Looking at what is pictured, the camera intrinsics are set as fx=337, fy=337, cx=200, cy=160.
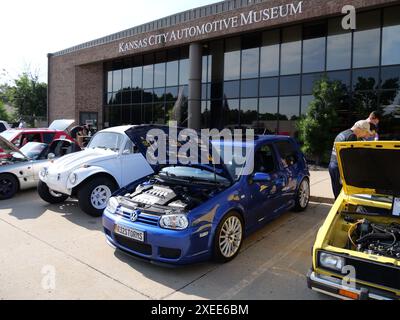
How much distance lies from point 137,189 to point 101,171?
1.87 metres

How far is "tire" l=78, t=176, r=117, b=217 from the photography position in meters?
6.25

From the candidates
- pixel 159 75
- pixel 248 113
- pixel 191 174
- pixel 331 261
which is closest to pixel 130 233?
pixel 191 174

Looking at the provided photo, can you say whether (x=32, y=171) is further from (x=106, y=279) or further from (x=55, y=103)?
(x=55, y=103)

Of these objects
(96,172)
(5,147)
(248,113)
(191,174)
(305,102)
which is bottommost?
(96,172)

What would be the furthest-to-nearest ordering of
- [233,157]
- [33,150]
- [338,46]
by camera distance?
[338,46] → [33,150] → [233,157]

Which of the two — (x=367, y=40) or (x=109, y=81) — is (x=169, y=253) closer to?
(x=367, y=40)

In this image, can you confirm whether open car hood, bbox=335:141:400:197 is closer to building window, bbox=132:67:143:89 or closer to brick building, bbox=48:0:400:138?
brick building, bbox=48:0:400:138

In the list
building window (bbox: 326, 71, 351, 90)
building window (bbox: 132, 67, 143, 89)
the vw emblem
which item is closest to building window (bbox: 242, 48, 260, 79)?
building window (bbox: 326, 71, 351, 90)

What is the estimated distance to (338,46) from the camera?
13.5 metres

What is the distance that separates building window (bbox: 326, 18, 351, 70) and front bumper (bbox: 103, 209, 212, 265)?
39.1 ft

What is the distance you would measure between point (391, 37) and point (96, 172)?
11.7m

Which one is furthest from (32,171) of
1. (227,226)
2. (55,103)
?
(55,103)

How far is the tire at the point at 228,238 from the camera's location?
4.10m

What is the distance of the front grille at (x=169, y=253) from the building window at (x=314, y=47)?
12331mm
